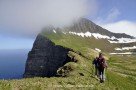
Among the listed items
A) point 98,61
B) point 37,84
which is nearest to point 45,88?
point 37,84

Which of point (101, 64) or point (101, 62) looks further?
point (101, 64)

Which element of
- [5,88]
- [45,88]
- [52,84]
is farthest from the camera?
[52,84]

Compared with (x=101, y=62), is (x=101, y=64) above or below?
below

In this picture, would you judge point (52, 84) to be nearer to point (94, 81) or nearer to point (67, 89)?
point (67, 89)

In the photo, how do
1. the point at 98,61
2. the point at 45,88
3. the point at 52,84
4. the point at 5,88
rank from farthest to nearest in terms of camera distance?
the point at 98,61
the point at 52,84
the point at 45,88
the point at 5,88

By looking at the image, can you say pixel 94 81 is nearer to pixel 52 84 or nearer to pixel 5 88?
Result: pixel 52 84

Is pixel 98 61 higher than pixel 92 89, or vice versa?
pixel 98 61

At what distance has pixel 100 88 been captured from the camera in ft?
145

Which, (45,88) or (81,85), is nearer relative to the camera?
(45,88)

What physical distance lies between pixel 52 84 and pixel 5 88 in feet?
24.0

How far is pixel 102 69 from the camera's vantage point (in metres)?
45.9

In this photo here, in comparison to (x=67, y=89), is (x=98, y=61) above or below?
above

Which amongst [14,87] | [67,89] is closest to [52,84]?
[67,89]

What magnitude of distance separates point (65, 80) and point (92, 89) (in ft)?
14.5
